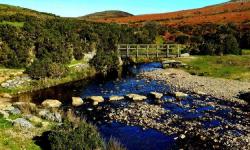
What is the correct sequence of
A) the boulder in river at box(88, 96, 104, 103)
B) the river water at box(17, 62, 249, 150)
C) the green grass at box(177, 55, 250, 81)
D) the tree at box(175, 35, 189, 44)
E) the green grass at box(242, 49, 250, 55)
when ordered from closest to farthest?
the river water at box(17, 62, 249, 150)
the boulder in river at box(88, 96, 104, 103)
the green grass at box(177, 55, 250, 81)
the green grass at box(242, 49, 250, 55)
the tree at box(175, 35, 189, 44)

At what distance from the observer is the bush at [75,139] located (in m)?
24.8

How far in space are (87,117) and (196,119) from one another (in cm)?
969

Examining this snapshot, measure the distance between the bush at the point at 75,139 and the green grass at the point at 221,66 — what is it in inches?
1179

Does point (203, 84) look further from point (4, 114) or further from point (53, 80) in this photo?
point (4, 114)

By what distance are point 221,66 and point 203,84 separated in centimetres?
1238

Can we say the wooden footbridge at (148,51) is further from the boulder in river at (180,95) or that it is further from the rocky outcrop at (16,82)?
the boulder in river at (180,95)

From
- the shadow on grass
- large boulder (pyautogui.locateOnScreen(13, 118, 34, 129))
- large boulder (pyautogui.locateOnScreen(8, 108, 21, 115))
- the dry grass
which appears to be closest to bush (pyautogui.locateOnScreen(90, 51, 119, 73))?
large boulder (pyautogui.locateOnScreen(8, 108, 21, 115))

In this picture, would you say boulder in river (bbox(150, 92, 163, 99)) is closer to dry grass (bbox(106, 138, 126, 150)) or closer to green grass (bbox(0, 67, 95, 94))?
green grass (bbox(0, 67, 95, 94))

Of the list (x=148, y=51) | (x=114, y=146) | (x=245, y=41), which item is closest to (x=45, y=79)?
(x=114, y=146)

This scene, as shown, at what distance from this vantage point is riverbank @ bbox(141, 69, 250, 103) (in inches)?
1729

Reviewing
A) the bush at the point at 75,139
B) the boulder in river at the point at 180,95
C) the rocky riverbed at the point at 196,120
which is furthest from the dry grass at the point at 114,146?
the boulder in river at the point at 180,95

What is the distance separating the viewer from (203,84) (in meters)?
49.2

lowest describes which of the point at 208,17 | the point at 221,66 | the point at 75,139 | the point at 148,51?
the point at 75,139

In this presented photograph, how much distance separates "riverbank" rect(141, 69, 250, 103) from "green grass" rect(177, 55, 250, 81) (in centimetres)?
228
